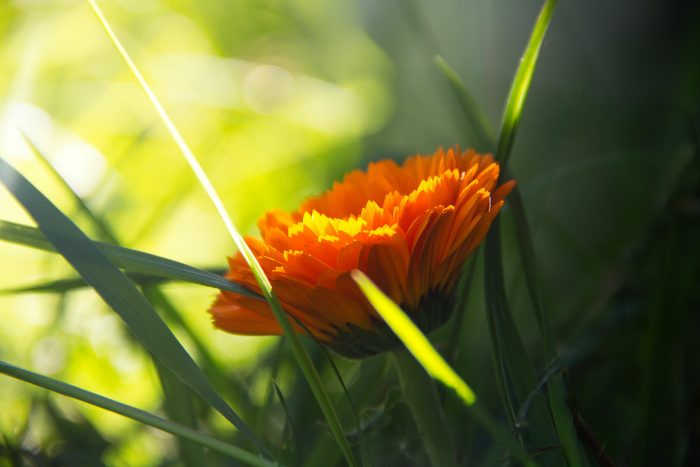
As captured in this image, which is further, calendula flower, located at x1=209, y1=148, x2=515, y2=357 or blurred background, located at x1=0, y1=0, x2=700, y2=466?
blurred background, located at x1=0, y1=0, x2=700, y2=466

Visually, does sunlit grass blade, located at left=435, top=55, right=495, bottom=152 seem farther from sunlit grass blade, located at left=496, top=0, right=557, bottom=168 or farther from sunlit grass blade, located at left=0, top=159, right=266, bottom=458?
sunlit grass blade, located at left=0, top=159, right=266, bottom=458

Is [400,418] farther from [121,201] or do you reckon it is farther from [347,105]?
[347,105]

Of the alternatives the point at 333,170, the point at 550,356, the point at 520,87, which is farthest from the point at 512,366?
the point at 333,170

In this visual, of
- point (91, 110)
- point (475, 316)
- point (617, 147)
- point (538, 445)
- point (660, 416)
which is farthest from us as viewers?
point (91, 110)

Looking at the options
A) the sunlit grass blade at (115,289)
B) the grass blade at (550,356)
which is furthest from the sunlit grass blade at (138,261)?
the grass blade at (550,356)

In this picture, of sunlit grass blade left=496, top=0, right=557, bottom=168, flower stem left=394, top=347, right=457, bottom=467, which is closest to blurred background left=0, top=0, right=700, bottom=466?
flower stem left=394, top=347, right=457, bottom=467

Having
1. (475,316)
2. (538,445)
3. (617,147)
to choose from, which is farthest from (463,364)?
(617,147)

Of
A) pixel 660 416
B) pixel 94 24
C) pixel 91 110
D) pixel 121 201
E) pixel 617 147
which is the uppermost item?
pixel 94 24
